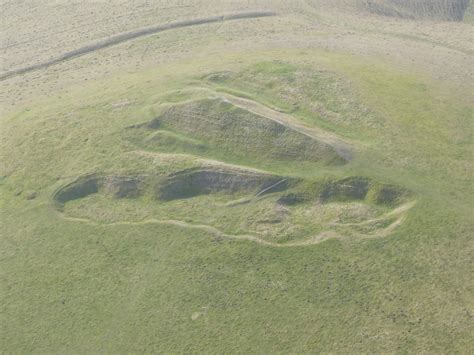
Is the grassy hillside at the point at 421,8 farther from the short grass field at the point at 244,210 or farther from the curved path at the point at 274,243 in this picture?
the curved path at the point at 274,243

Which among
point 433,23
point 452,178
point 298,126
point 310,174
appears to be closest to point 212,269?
point 310,174

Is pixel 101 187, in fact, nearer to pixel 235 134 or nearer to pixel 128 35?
pixel 235 134

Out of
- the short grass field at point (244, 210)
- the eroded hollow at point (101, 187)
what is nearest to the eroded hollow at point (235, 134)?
the short grass field at point (244, 210)

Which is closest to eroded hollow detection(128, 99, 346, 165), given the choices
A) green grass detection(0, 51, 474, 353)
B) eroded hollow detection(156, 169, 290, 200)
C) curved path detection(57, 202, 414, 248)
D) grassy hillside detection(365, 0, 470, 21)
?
green grass detection(0, 51, 474, 353)

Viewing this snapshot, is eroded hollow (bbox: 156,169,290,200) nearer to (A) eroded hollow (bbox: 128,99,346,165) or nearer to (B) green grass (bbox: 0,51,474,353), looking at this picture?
(B) green grass (bbox: 0,51,474,353)

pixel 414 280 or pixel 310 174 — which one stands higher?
pixel 310 174

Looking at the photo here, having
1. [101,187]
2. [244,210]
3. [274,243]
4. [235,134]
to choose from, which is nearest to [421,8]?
[235,134]

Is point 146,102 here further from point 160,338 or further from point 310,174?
point 160,338
